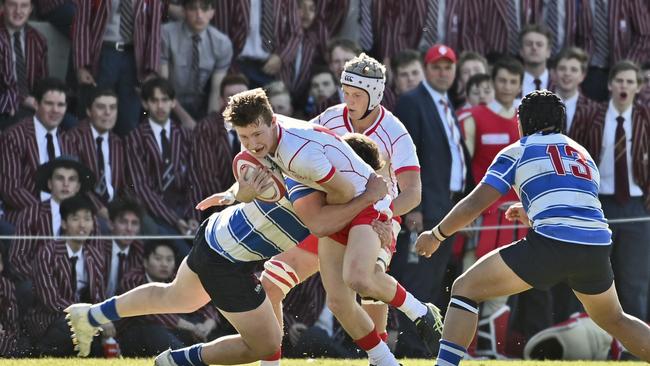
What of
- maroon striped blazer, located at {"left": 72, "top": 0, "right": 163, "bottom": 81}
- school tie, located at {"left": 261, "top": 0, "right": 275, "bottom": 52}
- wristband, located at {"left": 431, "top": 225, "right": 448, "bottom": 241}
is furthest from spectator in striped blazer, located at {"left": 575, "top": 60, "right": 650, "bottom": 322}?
wristband, located at {"left": 431, "top": 225, "right": 448, "bottom": 241}

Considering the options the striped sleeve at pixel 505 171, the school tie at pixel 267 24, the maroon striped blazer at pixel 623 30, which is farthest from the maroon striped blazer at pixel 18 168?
the maroon striped blazer at pixel 623 30

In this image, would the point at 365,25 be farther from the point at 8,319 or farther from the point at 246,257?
the point at 246,257

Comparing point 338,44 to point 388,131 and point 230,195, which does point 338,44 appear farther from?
point 230,195

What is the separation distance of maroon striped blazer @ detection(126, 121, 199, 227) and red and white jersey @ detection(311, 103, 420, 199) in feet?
9.34

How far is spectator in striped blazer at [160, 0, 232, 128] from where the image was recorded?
43.3 ft

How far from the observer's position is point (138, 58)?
510 inches

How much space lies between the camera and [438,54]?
42.8ft

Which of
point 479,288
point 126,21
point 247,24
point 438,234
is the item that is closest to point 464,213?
point 438,234

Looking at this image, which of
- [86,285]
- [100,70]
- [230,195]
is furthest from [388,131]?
[100,70]

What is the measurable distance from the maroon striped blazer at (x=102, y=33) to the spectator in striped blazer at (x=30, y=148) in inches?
24.0

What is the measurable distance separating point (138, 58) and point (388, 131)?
379cm

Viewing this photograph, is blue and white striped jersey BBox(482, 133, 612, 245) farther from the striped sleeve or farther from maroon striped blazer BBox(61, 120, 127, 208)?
maroon striped blazer BBox(61, 120, 127, 208)

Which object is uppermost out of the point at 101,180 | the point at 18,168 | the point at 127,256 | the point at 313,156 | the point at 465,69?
the point at 465,69

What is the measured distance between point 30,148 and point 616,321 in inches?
211
